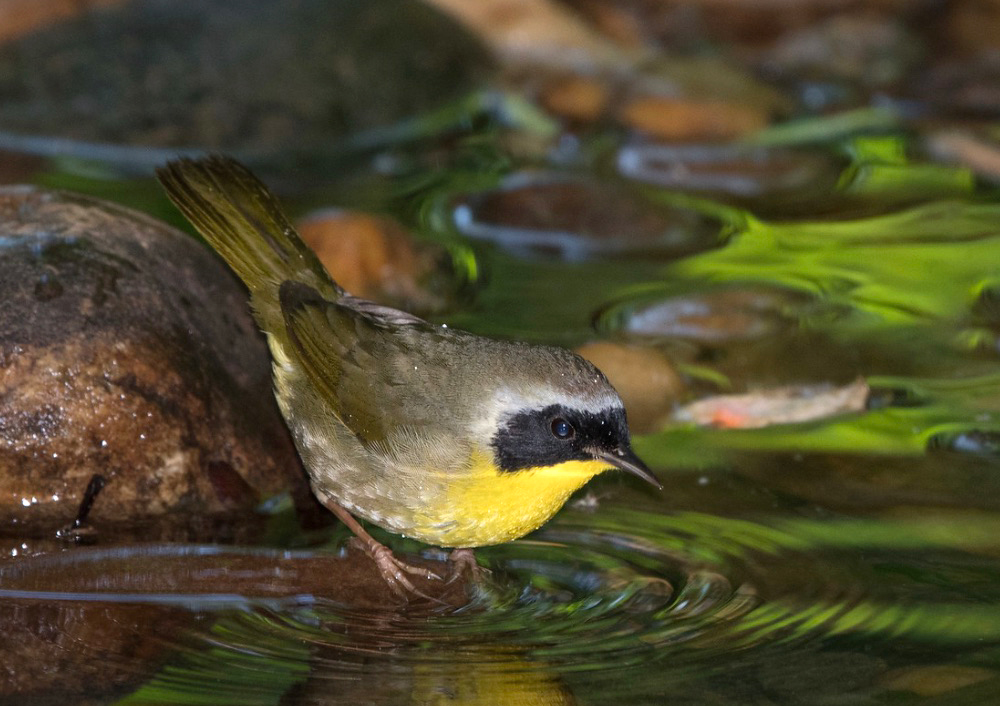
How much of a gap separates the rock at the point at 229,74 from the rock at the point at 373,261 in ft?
6.39

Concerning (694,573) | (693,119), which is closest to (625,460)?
(694,573)

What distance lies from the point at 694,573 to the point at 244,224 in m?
2.15

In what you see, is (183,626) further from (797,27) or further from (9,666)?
(797,27)

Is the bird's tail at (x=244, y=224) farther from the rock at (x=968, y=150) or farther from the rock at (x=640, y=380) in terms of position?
the rock at (x=968, y=150)

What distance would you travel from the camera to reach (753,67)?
10969 mm

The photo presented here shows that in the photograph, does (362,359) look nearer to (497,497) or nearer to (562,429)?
(497,497)

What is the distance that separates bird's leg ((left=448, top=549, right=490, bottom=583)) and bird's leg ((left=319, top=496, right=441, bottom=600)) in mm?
63

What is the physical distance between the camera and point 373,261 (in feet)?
22.6

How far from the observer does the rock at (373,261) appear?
6.82 m

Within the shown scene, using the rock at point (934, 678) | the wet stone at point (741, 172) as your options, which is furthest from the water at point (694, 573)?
the wet stone at point (741, 172)

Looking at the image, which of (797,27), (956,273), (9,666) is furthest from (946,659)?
(797,27)

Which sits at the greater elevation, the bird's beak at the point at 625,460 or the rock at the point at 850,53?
the rock at the point at 850,53

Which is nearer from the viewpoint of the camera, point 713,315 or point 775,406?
point 775,406

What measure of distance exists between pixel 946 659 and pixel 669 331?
9.73 feet
